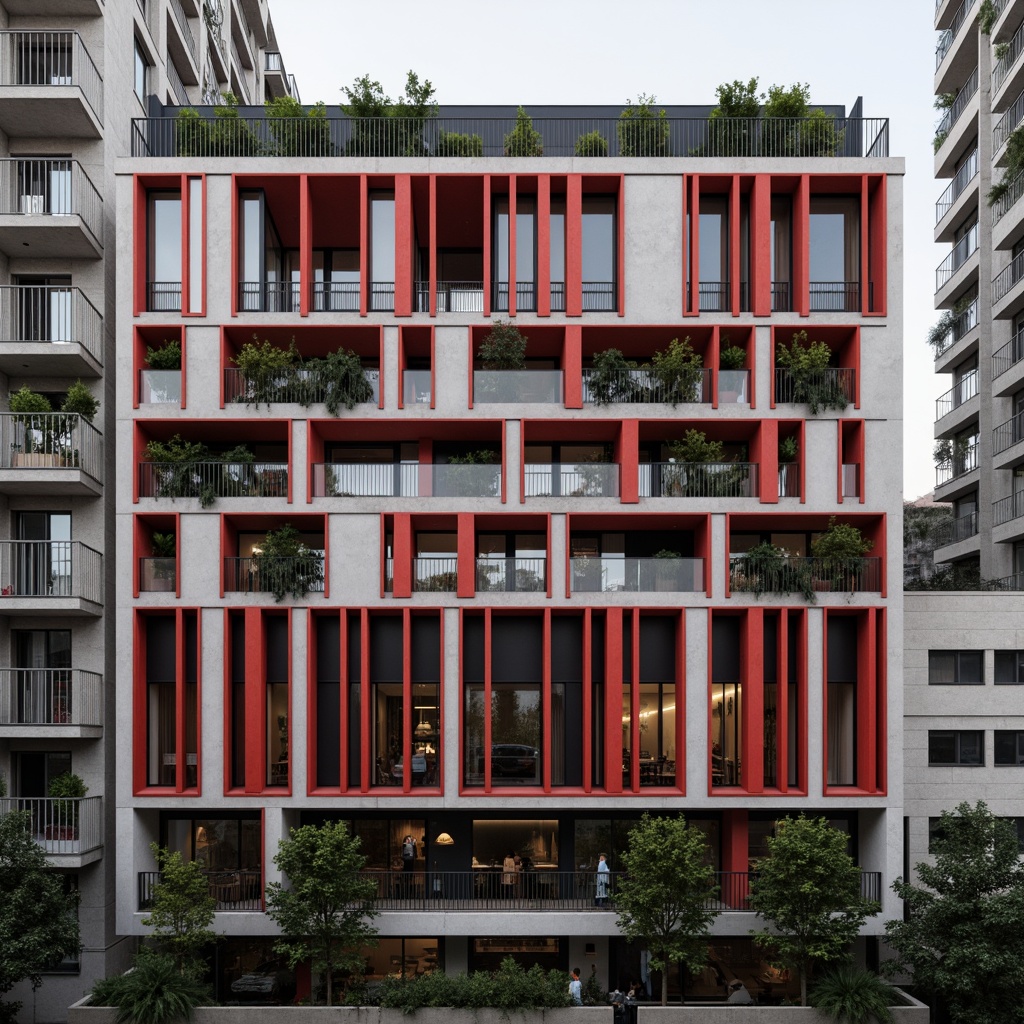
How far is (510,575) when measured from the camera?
84.8ft

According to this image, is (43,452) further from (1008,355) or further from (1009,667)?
(1008,355)

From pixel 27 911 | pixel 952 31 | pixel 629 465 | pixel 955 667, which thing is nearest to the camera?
pixel 27 911

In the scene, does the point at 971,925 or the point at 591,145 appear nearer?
the point at 971,925

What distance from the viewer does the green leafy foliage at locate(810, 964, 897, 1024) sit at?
71.9 ft

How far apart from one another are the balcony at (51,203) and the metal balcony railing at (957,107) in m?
37.9

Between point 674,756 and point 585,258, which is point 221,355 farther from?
point 674,756

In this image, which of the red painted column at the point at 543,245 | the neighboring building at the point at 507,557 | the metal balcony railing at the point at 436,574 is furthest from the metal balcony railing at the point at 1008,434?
the metal balcony railing at the point at 436,574

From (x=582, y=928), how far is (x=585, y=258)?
19.4 m

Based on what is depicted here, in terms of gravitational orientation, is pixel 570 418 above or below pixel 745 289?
below

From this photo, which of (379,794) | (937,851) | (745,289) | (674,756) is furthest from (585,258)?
(937,851)

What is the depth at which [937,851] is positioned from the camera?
23.0 m

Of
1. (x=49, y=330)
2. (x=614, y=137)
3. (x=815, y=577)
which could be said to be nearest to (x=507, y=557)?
(x=815, y=577)

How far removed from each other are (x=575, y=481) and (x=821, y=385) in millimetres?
7736

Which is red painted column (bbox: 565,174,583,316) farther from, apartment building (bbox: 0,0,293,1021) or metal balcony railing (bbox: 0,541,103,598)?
metal balcony railing (bbox: 0,541,103,598)
